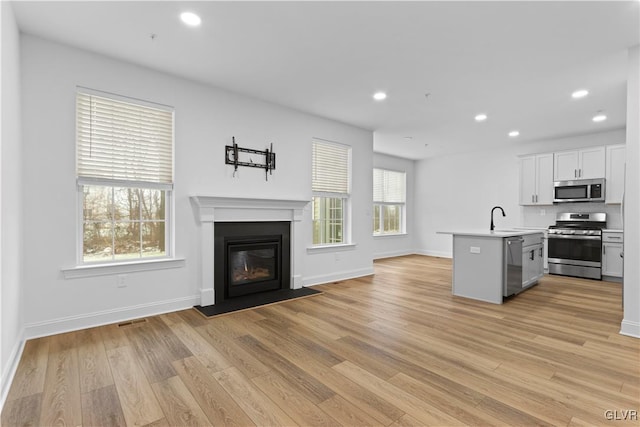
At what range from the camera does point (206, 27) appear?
2811 mm

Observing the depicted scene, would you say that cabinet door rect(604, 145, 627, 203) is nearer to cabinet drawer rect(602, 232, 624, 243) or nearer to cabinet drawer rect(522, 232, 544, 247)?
cabinet drawer rect(602, 232, 624, 243)

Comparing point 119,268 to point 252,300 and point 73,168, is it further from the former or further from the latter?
point 252,300

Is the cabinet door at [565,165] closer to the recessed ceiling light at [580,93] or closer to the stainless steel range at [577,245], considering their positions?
the stainless steel range at [577,245]

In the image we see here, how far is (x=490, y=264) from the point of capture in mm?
4238

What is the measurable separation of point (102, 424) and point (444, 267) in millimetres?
6606

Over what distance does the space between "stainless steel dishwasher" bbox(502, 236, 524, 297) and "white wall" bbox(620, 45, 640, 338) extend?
1204 millimetres

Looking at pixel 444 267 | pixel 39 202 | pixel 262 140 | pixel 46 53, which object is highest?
pixel 46 53

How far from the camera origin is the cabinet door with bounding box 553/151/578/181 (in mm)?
6199

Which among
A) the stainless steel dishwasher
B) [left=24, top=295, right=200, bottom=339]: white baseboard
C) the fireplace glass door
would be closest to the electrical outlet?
[left=24, top=295, right=200, bottom=339]: white baseboard

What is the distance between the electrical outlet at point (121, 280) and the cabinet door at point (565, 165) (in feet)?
25.0

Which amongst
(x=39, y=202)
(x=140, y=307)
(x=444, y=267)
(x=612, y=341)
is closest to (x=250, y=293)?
(x=140, y=307)

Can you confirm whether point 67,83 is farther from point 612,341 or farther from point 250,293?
point 612,341

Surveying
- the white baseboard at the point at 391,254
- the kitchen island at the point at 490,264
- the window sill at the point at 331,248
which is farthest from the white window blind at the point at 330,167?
the white baseboard at the point at 391,254

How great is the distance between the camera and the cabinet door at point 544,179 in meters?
6.52
